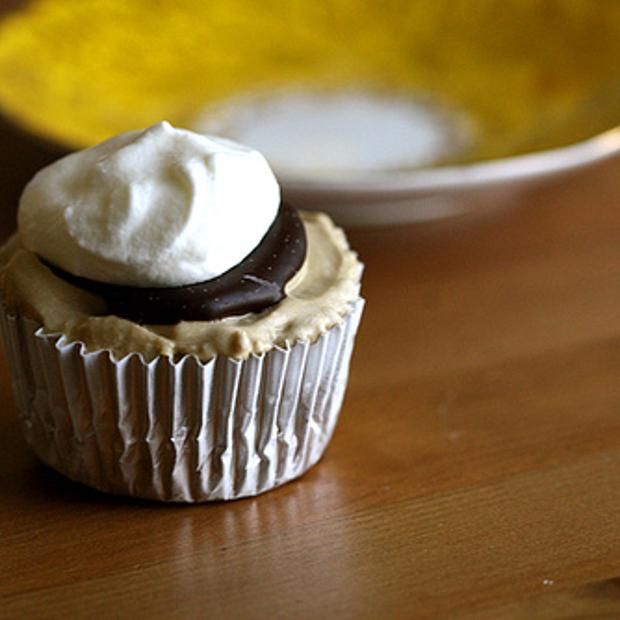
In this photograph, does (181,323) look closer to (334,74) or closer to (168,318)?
(168,318)

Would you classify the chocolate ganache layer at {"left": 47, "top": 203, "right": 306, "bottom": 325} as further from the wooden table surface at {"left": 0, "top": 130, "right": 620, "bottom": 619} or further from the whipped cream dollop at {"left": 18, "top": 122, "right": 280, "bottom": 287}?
the wooden table surface at {"left": 0, "top": 130, "right": 620, "bottom": 619}

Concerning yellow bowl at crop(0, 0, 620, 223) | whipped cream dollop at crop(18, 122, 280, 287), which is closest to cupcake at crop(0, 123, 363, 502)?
whipped cream dollop at crop(18, 122, 280, 287)

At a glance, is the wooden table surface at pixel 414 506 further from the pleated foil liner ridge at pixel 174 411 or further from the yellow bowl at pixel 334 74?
the yellow bowl at pixel 334 74

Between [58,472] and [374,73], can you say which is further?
[374,73]

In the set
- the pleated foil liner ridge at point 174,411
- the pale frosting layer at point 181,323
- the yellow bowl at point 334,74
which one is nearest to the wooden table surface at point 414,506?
the pleated foil liner ridge at point 174,411

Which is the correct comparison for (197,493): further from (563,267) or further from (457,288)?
(563,267)

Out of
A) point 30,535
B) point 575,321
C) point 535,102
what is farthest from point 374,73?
point 30,535
